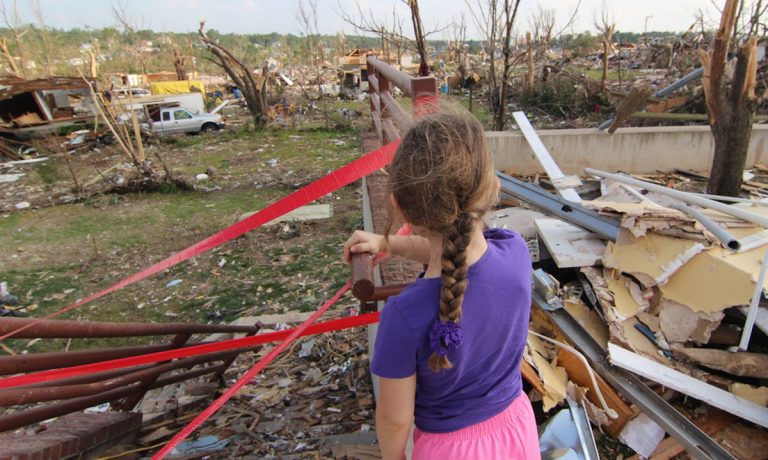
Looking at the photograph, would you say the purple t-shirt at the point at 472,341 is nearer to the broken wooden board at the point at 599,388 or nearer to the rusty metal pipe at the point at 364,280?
the rusty metal pipe at the point at 364,280

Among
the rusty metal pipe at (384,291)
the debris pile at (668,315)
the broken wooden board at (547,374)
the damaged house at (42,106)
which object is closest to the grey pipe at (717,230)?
the debris pile at (668,315)

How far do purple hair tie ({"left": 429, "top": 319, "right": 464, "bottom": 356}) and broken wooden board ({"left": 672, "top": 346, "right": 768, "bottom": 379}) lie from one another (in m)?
2.49

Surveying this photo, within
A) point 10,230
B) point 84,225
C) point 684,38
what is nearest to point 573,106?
point 684,38

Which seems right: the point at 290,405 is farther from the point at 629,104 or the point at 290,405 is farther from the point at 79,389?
the point at 629,104

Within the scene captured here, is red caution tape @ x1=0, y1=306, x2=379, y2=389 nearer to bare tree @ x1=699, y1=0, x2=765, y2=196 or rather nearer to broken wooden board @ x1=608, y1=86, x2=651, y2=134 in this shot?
bare tree @ x1=699, y1=0, x2=765, y2=196

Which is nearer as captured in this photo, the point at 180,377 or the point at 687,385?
the point at 687,385

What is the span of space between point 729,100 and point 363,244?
5.07 m

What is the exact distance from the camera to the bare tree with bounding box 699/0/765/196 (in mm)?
4457

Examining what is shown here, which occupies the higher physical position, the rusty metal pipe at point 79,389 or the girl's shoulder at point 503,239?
the girl's shoulder at point 503,239

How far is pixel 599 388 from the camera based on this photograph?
9.08 feet

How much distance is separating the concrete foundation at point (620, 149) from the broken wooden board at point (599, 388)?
3921 mm

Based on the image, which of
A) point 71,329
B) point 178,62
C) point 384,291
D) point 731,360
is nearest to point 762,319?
point 731,360

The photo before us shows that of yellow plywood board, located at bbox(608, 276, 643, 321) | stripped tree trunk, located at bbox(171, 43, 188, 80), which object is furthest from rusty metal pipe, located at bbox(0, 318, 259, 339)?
stripped tree trunk, located at bbox(171, 43, 188, 80)

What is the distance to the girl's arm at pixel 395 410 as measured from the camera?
3.67ft
